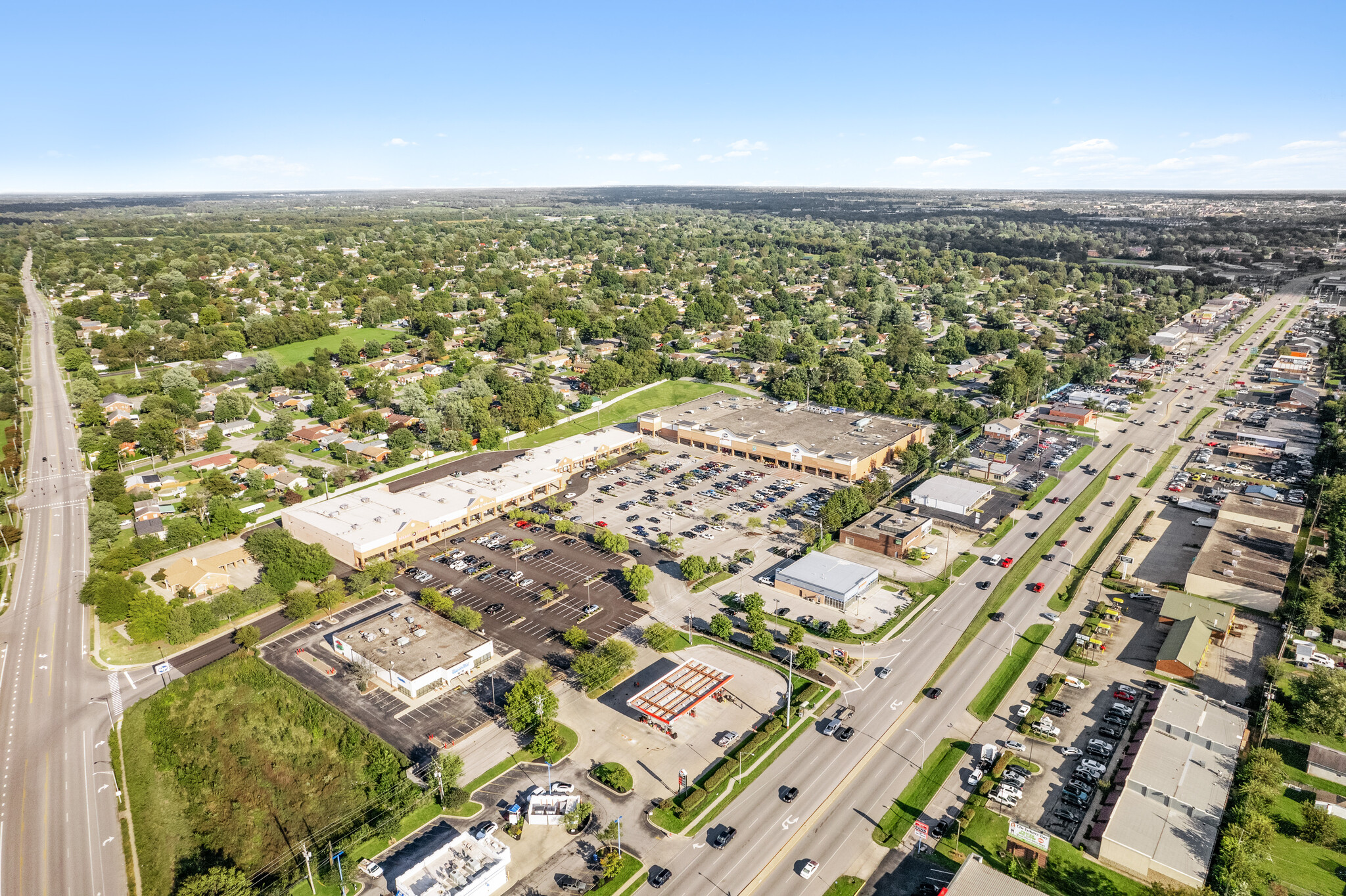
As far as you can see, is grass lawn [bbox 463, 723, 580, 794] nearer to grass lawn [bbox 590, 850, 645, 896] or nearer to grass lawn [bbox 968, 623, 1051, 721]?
grass lawn [bbox 590, 850, 645, 896]

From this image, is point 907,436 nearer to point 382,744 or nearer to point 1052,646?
point 1052,646

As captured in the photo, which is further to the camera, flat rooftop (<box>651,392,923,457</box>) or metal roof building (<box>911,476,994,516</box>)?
flat rooftop (<box>651,392,923,457</box>)

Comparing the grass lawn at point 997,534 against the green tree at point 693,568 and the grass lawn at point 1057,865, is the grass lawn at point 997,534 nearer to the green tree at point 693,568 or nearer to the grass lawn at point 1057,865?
the green tree at point 693,568

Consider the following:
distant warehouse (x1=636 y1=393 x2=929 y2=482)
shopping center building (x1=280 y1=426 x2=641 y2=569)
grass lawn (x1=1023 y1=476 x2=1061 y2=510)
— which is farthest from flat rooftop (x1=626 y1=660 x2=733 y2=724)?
grass lawn (x1=1023 y1=476 x2=1061 y2=510)

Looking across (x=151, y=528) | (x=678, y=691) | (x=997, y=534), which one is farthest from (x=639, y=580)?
(x=151, y=528)

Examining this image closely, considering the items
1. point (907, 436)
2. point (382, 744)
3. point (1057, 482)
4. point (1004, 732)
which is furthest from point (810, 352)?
point (382, 744)

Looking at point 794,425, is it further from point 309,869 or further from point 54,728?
point 54,728
